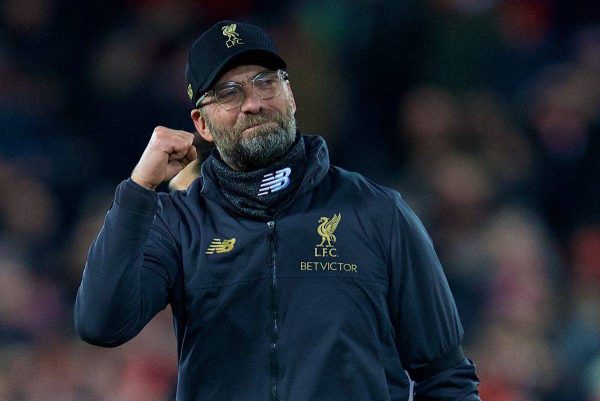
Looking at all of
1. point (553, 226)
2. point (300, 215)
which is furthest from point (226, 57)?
point (553, 226)

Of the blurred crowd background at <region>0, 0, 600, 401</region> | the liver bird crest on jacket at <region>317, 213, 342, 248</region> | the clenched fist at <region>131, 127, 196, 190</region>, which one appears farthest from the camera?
the blurred crowd background at <region>0, 0, 600, 401</region>

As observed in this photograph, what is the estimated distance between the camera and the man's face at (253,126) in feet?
8.65

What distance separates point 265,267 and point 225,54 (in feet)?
1.83

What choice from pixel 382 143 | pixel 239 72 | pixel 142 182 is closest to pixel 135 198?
pixel 142 182

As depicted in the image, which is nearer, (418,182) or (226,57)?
(226,57)

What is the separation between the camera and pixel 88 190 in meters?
5.38

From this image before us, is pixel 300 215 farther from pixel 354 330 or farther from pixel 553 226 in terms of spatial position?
pixel 553 226

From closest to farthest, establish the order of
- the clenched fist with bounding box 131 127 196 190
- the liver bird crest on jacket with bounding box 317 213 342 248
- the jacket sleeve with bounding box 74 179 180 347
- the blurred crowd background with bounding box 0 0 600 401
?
1. the jacket sleeve with bounding box 74 179 180 347
2. the clenched fist with bounding box 131 127 196 190
3. the liver bird crest on jacket with bounding box 317 213 342 248
4. the blurred crowd background with bounding box 0 0 600 401

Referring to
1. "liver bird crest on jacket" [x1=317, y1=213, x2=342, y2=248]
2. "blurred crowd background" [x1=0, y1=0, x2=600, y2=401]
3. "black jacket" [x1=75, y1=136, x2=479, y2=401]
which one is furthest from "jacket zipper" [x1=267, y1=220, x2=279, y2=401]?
"blurred crowd background" [x1=0, y1=0, x2=600, y2=401]

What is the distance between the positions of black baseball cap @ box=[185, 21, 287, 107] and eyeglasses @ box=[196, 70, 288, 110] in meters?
0.03

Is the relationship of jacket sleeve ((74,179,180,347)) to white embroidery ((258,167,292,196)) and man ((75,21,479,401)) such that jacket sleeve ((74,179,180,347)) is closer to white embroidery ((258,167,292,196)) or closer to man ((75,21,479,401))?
man ((75,21,479,401))

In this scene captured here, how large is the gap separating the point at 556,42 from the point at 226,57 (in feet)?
11.7

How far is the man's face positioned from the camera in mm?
2637

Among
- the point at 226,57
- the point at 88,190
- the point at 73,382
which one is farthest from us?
the point at 88,190
